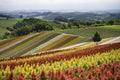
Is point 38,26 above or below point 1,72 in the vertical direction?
below

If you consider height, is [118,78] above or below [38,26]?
above

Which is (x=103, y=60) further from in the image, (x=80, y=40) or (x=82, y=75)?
(x=80, y=40)

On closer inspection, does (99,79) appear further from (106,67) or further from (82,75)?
(106,67)

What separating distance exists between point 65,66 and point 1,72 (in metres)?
4.16

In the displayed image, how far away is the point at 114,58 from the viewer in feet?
59.8

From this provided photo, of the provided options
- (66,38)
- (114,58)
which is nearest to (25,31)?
(66,38)

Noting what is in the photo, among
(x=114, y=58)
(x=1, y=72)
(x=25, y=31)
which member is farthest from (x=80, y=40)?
(x=25, y=31)

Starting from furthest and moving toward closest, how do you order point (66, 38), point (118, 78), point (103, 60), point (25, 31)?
point (25, 31) → point (66, 38) → point (103, 60) → point (118, 78)

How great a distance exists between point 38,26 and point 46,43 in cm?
6607

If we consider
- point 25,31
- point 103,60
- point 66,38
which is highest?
point 103,60

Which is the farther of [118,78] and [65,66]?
[65,66]

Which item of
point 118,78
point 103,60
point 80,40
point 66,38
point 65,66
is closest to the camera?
point 118,78

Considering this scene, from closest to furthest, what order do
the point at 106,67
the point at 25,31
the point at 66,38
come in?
1. the point at 106,67
2. the point at 66,38
3. the point at 25,31

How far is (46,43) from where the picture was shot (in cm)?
6106
